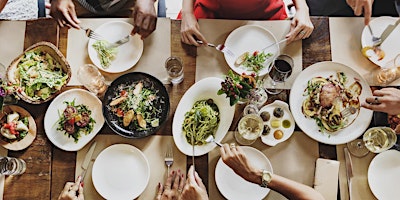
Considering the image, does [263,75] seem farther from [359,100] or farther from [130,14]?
[130,14]

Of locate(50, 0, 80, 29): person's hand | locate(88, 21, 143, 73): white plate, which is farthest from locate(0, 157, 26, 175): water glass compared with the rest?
locate(50, 0, 80, 29): person's hand

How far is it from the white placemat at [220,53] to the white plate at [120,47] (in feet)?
0.99

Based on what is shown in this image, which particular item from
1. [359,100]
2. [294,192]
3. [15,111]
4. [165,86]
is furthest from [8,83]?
[359,100]

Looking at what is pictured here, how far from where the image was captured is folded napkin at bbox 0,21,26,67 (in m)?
1.91

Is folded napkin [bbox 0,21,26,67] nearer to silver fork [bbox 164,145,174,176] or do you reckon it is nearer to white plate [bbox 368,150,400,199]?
silver fork [bbox 164,145,174,176]

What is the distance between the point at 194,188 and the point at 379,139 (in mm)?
842

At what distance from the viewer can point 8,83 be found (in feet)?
5.82

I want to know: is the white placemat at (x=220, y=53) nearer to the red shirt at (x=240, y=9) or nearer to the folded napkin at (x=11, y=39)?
the red shirt at (x=240, y=9)

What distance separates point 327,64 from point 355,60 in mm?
150

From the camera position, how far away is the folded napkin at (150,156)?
69.7 inches

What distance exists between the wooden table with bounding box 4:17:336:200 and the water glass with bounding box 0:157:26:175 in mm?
35

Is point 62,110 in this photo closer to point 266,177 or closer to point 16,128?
point 16,128

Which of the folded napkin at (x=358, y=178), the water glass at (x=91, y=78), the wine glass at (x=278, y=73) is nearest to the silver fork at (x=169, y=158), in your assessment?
the water glass at (x=91, y=78)

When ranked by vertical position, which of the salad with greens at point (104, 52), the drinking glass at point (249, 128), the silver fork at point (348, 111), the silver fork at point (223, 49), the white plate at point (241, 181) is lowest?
the white plate at point (241, 181)
